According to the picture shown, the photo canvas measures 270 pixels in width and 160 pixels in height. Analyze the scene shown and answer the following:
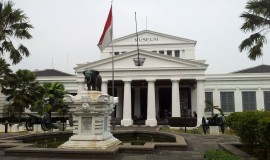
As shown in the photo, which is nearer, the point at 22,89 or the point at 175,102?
the point at 22,89

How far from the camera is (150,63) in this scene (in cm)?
3831

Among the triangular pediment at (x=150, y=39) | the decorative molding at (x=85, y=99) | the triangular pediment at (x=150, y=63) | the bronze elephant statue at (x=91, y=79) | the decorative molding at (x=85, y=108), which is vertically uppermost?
the triangular pediment at (x=150, y=39)

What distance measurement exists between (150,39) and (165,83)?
8859mm

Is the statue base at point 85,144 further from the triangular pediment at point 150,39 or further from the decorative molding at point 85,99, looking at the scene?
the triangular pediment at point 150,39

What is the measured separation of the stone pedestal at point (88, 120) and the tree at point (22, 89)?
23483mm

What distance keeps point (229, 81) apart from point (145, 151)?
1343 inches

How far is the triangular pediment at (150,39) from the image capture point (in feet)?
159

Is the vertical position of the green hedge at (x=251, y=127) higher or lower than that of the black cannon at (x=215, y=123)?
higher

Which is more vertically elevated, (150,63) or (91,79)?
(150,63)

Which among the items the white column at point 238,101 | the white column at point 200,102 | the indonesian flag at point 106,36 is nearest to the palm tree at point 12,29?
the indonesian flag at point 106,36

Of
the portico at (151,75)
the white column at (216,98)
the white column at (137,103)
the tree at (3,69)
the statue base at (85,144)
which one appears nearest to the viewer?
the statue base at (85,144)

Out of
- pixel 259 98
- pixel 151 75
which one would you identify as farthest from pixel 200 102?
pixel 259 98

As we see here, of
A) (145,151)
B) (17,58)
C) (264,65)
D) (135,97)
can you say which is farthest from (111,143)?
(264,65)

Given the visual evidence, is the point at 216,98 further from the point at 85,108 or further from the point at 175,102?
the point at 85,108
